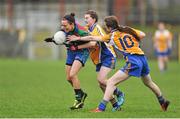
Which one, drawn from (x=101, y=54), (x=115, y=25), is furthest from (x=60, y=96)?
(x=115, y=25)

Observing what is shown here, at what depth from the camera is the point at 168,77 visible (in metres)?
26.0

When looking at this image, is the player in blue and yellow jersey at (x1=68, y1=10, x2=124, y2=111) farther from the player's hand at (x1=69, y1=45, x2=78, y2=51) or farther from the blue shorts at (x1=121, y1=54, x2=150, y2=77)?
the blue shorts at (x1=121, y1=54, x2=150, y2=77)

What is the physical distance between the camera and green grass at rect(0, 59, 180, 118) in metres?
12.5

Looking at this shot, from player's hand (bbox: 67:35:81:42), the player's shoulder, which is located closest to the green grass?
player's hand (bbox: 67:35:81:42)

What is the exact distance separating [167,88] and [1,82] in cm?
563

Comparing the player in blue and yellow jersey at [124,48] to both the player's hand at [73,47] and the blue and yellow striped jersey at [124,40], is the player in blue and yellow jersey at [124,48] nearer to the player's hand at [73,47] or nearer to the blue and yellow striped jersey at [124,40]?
the blue and yellow striped jersey at [124,40]

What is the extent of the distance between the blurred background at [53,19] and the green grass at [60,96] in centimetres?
1230

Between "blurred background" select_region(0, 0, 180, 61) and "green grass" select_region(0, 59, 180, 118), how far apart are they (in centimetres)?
1230

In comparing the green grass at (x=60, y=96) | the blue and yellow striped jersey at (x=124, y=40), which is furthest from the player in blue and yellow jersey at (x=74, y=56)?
the blue and yellow striped jersey at (x=124, y=40)

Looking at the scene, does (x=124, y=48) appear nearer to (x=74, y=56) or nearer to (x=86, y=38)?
(x=86, y=38)

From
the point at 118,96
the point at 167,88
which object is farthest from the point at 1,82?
the point at 118,96

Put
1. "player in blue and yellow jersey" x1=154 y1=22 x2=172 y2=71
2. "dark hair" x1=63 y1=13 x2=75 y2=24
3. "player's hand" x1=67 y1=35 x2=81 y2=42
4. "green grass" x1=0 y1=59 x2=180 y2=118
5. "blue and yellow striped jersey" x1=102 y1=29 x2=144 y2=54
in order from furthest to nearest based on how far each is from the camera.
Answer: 1. "player in blue and yellow jersey" x1=154 y1=22 x2=172 y2=71
2. "dark hair" x1=63 y1=13 x2=75 y2=24
3. "player's hand" x1=67 y1=35 x2=81 y2=42
4. "blue and yellow striped jersey" x1=102 y1=29 x2=144 y2=54
5. "green grass" x1=0 y1=59 x2=180 y2=118

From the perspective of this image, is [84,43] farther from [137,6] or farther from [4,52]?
[137,6]

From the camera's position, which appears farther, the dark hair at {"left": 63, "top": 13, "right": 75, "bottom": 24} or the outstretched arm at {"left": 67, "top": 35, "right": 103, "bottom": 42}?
the dark hair at {"left": 63, "top": 13, "right": 75, "bottom": 24}
